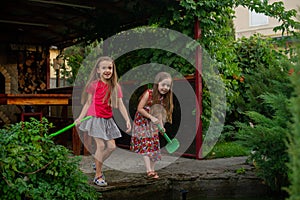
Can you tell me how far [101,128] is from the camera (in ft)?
15.2

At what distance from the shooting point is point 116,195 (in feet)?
13.9

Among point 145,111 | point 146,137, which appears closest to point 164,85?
point 145,111

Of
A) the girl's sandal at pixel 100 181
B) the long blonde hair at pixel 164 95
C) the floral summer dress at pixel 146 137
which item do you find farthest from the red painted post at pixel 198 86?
the girl's sandal at pixel 100 181

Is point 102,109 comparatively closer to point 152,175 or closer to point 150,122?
point 150,122

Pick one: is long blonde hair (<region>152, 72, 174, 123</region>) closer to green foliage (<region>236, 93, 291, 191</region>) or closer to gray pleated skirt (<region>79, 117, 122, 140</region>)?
gray pleated skirt (<region>79, 117, 122, 140</region>)

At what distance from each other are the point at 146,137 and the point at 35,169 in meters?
1.76

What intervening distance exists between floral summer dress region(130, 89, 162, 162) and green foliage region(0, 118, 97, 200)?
1.26 metres

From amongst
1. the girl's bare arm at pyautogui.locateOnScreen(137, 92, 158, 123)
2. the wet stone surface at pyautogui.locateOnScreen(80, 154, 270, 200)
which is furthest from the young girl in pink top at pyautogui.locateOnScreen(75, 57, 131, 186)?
the wet stone surface at pyautogui.locateOnScreen(80, 154, 270, 200)

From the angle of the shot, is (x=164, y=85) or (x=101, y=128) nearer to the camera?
(x=101, y=128)

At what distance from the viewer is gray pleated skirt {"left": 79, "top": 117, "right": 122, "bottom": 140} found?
459 centimetres

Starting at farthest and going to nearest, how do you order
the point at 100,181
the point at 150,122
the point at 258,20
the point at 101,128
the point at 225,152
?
the point at 258,20
the point at 225,152
the point at 150,122
the point at 101,128
the point at 100,181

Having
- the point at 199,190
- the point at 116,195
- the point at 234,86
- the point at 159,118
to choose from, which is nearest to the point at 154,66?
the point at 234,86

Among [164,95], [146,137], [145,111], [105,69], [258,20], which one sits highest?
[258,20]

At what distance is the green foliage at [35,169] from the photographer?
3379 millimetres
